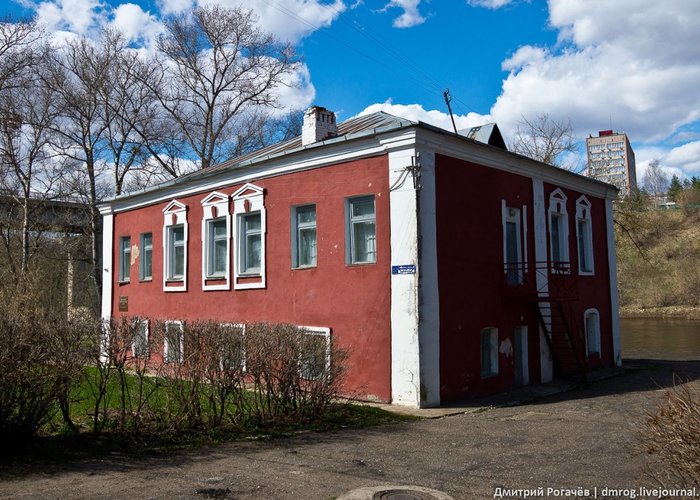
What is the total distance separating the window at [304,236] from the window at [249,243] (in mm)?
1478

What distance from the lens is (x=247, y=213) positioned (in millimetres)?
16391

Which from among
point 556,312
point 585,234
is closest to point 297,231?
point 556,312

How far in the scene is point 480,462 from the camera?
775 centimetres

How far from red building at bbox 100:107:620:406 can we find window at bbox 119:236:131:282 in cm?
217

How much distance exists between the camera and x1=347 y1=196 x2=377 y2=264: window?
13609 millimetres

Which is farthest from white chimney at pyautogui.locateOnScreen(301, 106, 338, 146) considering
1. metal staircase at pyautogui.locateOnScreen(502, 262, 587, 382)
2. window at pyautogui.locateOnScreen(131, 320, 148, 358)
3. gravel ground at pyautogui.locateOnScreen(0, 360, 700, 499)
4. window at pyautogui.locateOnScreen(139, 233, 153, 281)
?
gravel ground at pyautogui.locateOnScreen(0, 360, 700, 499)

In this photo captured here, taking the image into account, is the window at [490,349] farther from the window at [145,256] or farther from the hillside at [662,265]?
the hillside at [662,265]

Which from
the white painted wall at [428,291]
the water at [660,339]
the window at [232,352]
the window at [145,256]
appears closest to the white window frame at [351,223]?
the white painted wall at [428,291]

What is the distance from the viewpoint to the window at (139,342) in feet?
29.9

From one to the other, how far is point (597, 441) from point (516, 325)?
6.29 meters

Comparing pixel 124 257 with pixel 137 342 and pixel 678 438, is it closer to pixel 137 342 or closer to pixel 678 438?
pixel 137 342

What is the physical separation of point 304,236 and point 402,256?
325cm

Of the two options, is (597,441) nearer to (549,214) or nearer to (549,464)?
(549,464)

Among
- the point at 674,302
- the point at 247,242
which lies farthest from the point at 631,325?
the point at 247,242
